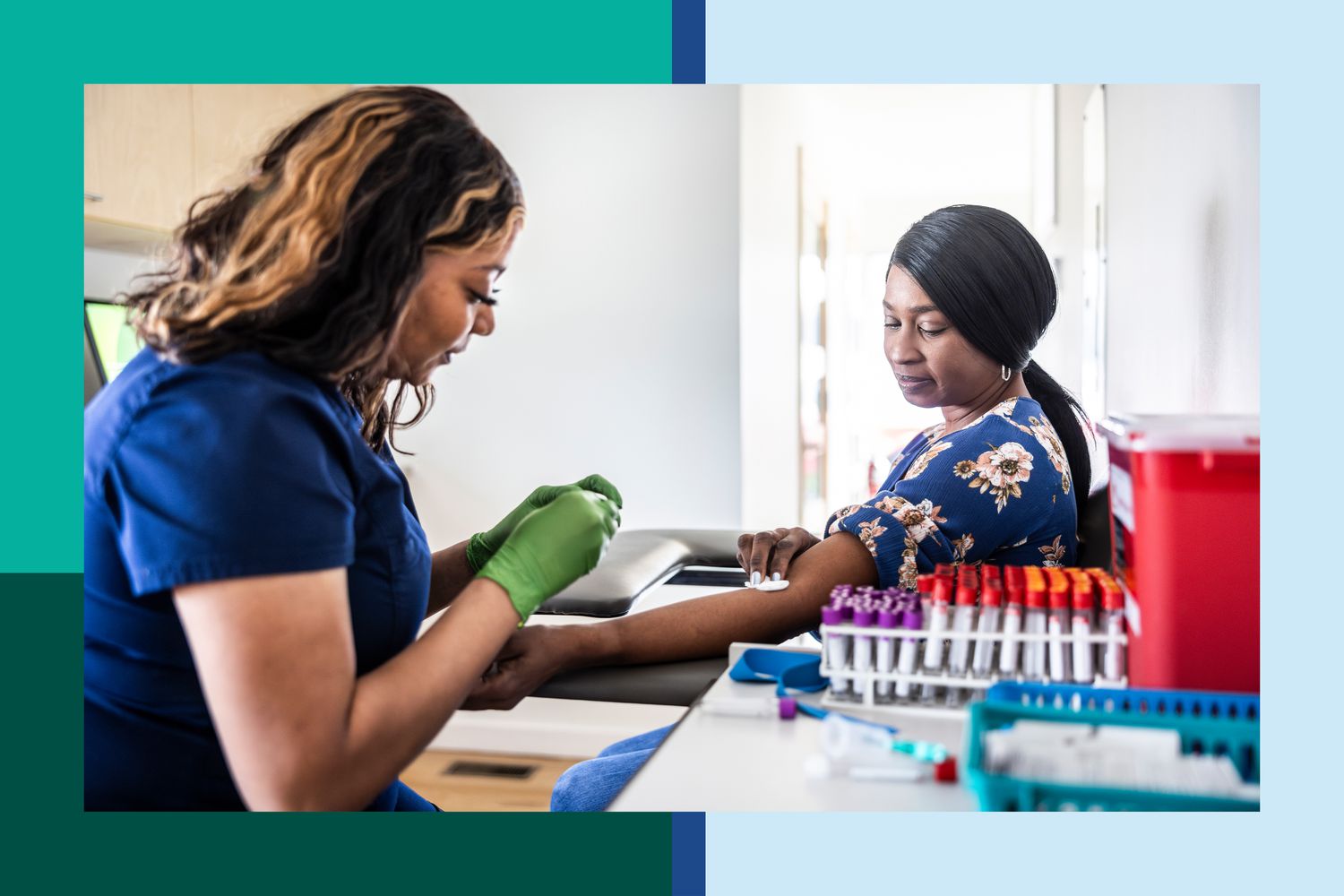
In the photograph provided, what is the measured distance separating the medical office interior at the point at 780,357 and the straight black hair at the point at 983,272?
0.02m

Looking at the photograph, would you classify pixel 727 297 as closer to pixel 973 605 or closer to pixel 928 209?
pixel 928 209

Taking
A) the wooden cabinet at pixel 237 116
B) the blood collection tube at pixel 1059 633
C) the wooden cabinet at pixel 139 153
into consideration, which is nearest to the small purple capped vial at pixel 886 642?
the blood collection tube at pixel 1059 633

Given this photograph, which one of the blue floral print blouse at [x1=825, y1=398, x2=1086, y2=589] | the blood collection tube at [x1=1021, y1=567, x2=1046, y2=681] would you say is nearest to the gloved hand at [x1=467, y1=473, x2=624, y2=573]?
the blue floral print blouse at [x1=825, y1=398, x2=1086, y2=589]

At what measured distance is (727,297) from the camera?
1.39m

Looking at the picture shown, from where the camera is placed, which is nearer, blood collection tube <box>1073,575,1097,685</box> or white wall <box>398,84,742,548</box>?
blood collection tube <box>1073,575,1097,685</box>

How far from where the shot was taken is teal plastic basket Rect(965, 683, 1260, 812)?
0.62m

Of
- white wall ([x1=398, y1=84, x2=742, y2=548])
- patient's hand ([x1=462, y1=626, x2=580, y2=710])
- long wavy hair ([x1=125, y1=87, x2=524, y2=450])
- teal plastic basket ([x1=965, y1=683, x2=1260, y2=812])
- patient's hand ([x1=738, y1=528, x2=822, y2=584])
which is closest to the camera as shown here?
teal plastic basket ([x1=965, y1=683, x2=1260, y2=812])

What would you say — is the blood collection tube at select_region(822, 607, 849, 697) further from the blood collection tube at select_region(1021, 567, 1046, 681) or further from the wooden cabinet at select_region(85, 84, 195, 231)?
the wooden cabinet at select_region(85, 84, 195, 231)

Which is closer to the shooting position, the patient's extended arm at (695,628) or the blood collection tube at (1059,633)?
the blood collection tube at (1059,633)

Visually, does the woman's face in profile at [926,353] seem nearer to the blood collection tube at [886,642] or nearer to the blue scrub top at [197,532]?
the blood collection tube at [886,642]

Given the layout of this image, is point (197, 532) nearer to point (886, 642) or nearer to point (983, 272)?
point (886, 642)

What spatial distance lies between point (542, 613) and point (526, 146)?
0.51 meters

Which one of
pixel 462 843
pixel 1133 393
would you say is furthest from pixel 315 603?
pixel 1133 393

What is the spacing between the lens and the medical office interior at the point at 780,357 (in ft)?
2.48
